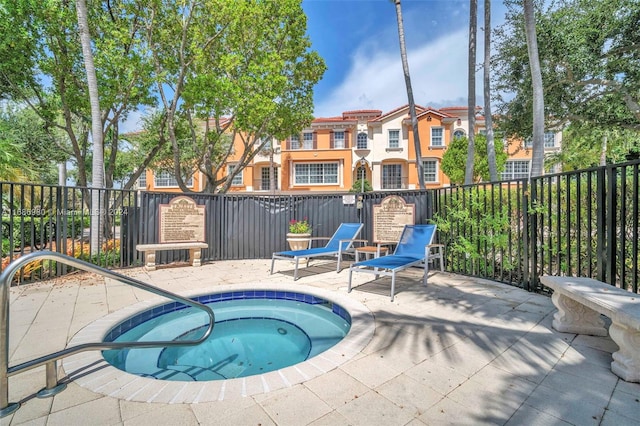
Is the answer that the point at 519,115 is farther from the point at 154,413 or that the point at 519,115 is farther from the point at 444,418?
the point at 154,413

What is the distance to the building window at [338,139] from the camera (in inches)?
1034

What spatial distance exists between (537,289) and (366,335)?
10.9 feet

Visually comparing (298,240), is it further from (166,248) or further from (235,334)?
(235,334)

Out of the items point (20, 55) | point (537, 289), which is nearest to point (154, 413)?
point (537, 289)

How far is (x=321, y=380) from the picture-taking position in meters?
2.39

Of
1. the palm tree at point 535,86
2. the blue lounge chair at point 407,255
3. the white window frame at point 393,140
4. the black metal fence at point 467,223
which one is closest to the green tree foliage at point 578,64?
the palm tree at point 535,86

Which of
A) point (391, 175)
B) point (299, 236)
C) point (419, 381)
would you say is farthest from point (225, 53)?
point (391, 175)

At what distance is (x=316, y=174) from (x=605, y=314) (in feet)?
82.4

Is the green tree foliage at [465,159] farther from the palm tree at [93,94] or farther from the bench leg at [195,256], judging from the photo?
the palm tree at [93,94]

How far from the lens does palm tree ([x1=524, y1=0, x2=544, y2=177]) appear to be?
7.75 metres

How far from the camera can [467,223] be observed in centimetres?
603

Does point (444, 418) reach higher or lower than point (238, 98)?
lower

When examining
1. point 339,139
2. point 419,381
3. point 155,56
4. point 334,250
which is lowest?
point 419,381

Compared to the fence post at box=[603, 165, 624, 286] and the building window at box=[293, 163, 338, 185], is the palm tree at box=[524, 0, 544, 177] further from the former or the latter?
the building window at box=[293, 163, 338, 185]
